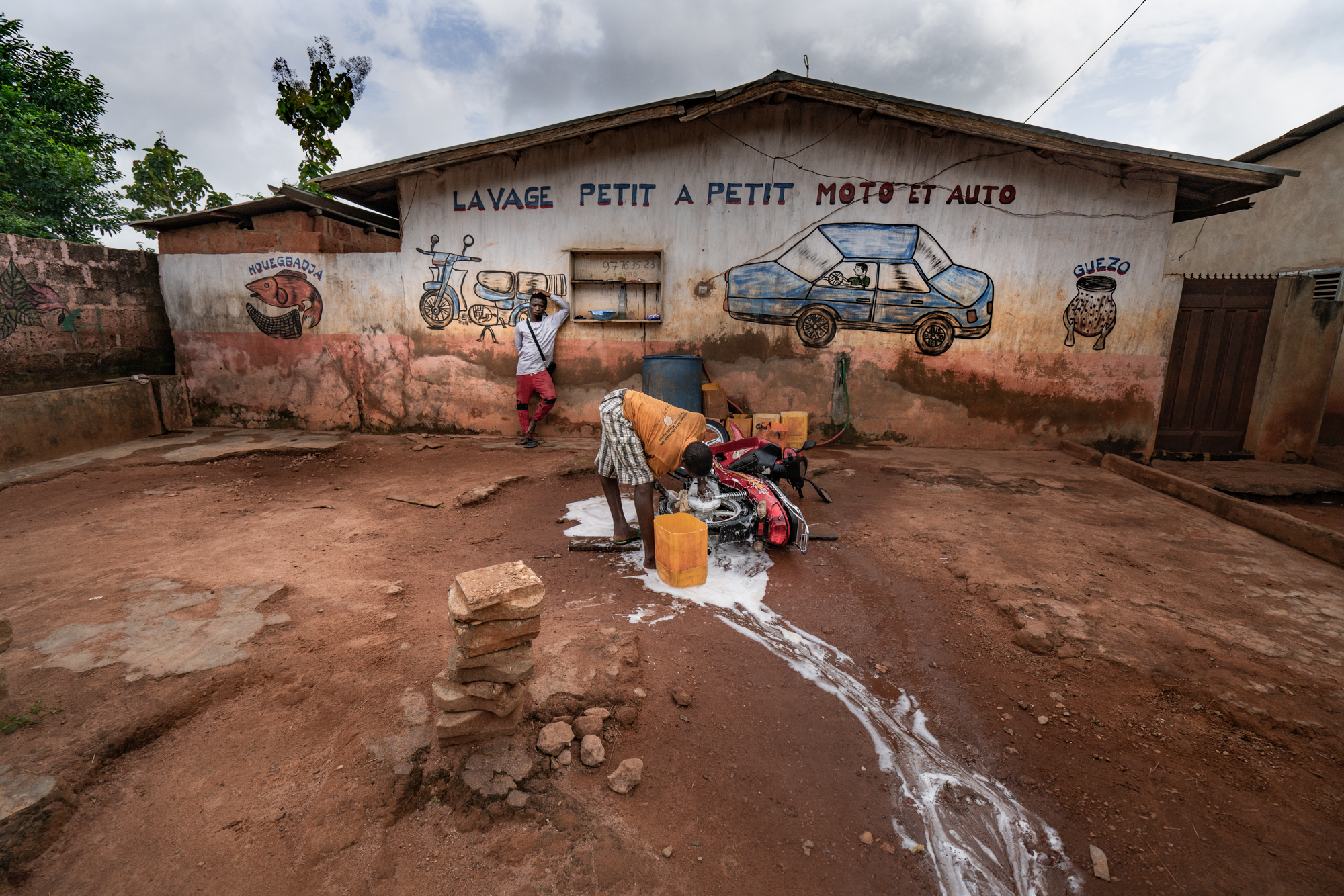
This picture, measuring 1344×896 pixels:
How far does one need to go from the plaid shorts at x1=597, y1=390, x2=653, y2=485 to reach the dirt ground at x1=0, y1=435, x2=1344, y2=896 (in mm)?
731

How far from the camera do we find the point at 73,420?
6.74 meters

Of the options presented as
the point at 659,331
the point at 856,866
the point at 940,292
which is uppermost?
the point at 940,292

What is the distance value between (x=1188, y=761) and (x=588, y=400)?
7.00 m

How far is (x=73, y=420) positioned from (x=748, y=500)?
8.45m

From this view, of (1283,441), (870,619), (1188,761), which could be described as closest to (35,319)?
(870,619)

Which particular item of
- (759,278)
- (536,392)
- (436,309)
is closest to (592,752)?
(536,392)

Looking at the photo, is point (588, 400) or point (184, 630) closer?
point (184, 630)

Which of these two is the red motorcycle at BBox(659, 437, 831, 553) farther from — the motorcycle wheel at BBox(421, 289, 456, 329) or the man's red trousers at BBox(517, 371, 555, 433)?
the motorcycle wheel at BBox(421, 289, 456, 329)

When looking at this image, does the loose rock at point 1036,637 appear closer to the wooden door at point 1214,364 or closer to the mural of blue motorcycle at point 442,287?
the wooden door at point 1214,364

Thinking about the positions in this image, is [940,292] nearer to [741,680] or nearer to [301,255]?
[741,680]

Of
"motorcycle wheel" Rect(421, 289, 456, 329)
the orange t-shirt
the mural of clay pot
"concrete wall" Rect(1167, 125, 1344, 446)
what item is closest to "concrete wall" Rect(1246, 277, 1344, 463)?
"concrete wall" Rect(1167, 125, 1344, 446)

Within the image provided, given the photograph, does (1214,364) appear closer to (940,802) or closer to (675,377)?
(675,377)

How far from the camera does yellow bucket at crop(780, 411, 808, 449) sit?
696 cm

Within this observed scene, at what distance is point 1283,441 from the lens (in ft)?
23.8
